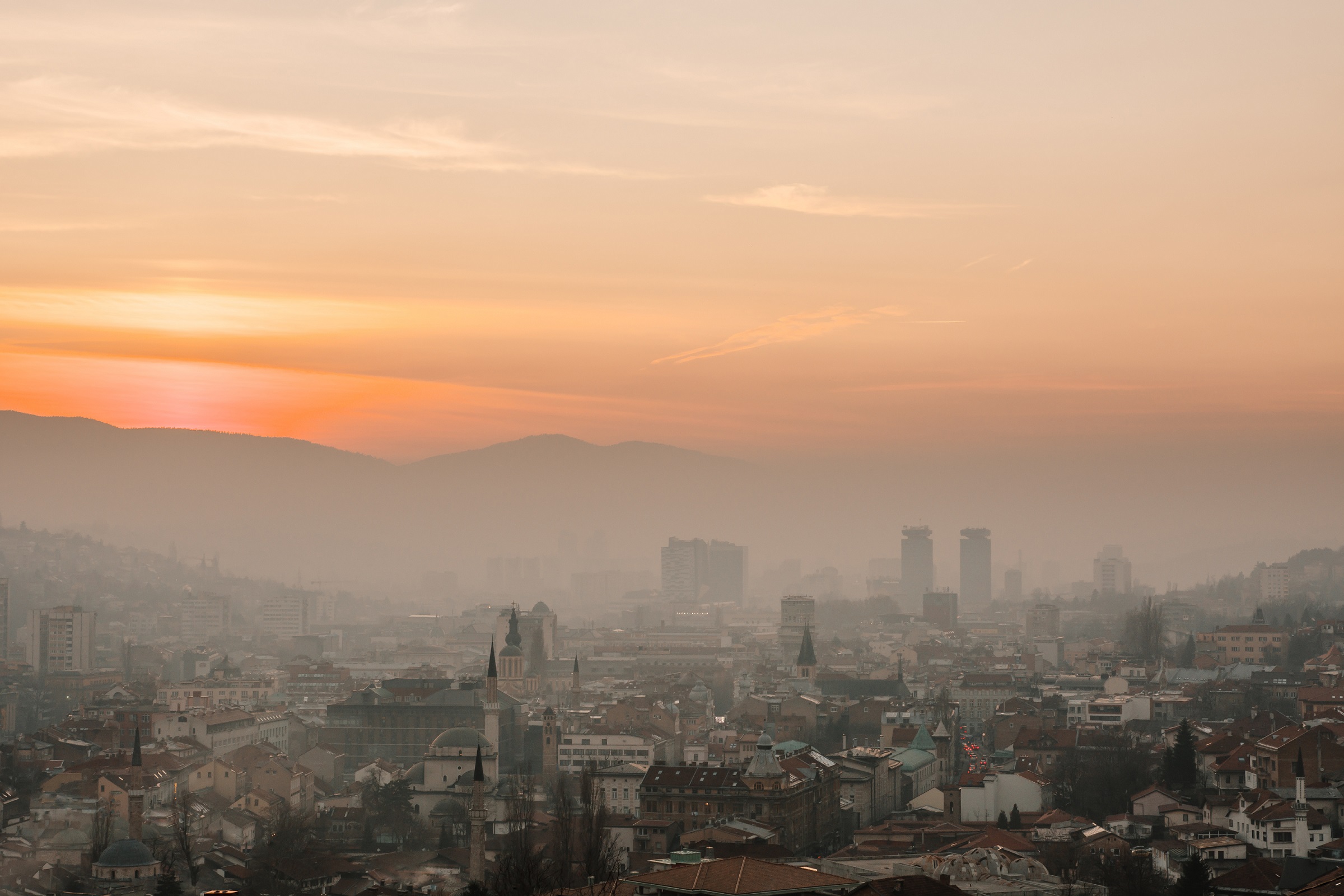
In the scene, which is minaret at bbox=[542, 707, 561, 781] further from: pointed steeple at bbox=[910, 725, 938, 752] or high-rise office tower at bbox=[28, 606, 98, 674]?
high-rise office tower at bbox=[28, 606, 98, 674]

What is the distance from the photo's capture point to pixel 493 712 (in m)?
51.6

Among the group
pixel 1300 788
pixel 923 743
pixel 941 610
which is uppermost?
pixel 941 610

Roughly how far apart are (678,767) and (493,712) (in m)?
13.6

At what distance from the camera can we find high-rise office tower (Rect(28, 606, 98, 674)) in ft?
303

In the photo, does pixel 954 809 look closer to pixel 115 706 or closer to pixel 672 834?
pixel 672 834

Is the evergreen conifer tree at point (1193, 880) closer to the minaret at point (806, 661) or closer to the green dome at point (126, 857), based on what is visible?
the green dome at point (126, 857)

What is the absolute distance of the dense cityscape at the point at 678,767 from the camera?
30156mm

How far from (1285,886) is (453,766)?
22.4 m

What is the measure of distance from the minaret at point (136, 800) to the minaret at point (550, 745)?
1299cm

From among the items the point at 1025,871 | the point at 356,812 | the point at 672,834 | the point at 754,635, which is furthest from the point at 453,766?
the point at 754,635

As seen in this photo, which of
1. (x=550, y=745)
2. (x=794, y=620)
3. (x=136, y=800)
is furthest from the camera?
(x=794, y=620)

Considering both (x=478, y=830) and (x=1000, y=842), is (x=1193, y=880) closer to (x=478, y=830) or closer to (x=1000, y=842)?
(x=1000, y=842)

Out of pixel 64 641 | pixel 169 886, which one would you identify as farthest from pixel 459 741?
pixel 64 641

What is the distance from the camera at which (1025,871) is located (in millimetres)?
26703
